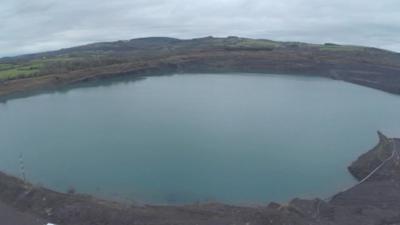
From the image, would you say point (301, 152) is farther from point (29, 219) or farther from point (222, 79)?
point (222, 79)

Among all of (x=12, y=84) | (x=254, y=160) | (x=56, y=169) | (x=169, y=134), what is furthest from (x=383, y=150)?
(x=12, y=84)

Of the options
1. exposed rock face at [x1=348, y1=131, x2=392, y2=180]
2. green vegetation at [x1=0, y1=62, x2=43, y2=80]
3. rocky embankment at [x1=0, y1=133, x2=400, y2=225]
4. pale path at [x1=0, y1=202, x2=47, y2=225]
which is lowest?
pale path at [x1=0, y1=202, x2=47, y2=225]

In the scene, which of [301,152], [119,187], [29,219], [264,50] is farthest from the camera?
[264,50]

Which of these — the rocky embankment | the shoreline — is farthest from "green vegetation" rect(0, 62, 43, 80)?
the rocky embankment

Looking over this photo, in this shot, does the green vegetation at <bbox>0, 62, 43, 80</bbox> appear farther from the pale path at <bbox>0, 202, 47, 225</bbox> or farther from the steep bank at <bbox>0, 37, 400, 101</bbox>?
the pale path at <bbox>0, 202, 47, 225</bbox>

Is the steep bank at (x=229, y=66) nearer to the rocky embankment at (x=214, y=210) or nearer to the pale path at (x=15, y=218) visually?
the rocky embankment at (x=214, y=210)

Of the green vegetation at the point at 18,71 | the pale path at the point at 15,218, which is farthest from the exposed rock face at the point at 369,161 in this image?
the green vegetation at the point at 18,71
